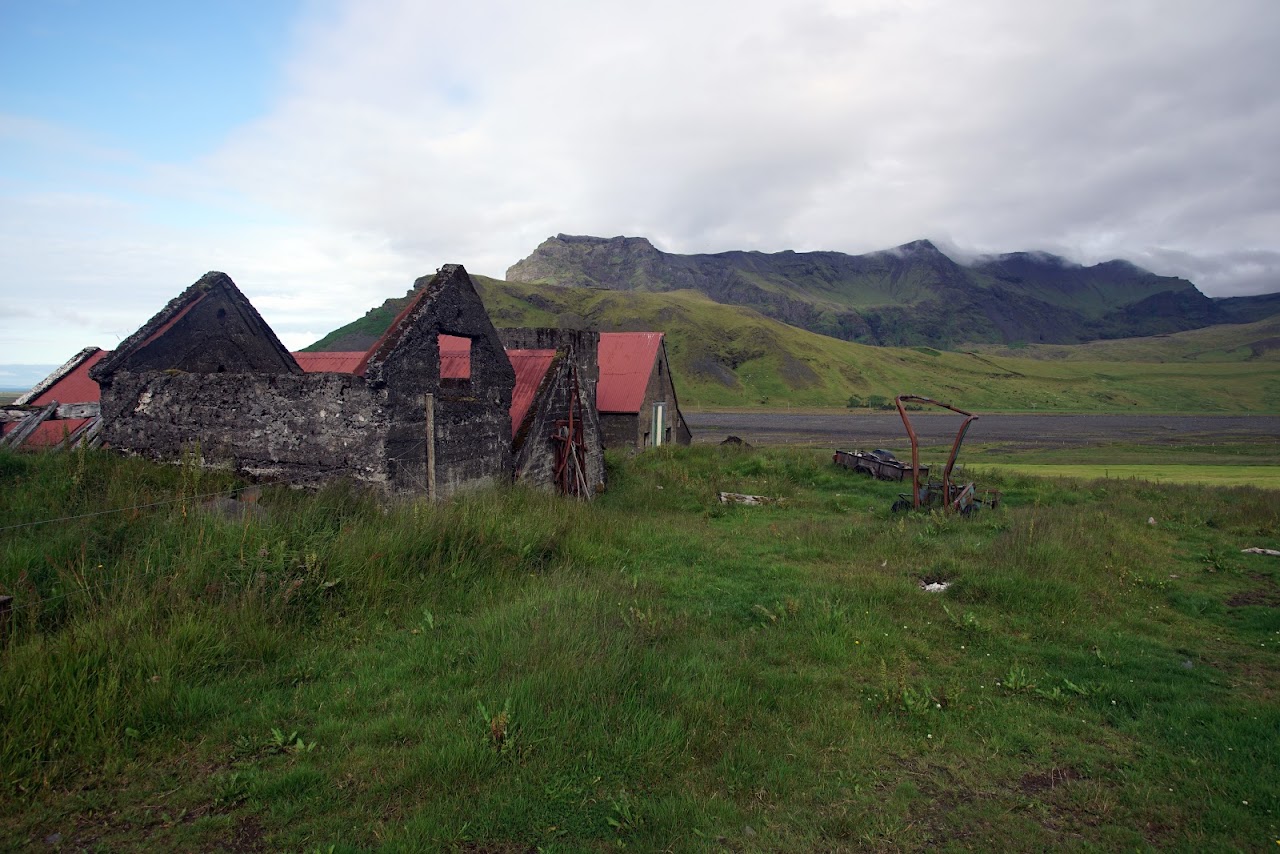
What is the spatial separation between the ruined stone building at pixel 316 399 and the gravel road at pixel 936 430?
35.6m

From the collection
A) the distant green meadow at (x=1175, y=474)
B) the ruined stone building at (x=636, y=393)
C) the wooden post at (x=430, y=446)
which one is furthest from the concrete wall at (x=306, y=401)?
the distant green meadow at (x=1175, y=474)

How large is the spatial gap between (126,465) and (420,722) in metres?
7.49

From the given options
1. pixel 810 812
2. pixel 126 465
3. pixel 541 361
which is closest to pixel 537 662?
pixel 810 812

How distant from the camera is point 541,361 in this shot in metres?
16.1

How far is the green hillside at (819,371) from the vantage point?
11594 centimetres

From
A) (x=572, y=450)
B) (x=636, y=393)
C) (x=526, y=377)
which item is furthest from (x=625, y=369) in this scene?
(x=572, y=450)

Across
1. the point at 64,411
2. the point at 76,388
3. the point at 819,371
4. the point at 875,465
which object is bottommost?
the point at 875,465

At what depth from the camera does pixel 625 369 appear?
2852 cm

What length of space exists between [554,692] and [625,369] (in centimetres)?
2395

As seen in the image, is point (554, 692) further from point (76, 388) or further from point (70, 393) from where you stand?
point (76, 388)

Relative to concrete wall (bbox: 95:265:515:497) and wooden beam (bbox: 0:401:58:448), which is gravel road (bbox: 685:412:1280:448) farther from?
wooden beam (bbox: 0:401:58:448)

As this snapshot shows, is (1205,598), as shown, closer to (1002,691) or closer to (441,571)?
(1002,691)

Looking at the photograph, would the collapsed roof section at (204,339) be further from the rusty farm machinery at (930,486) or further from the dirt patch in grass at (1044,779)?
the rusty farm machinery at (930,486)

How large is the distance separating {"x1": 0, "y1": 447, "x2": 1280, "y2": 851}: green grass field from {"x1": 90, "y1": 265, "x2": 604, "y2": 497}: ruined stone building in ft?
3.09
